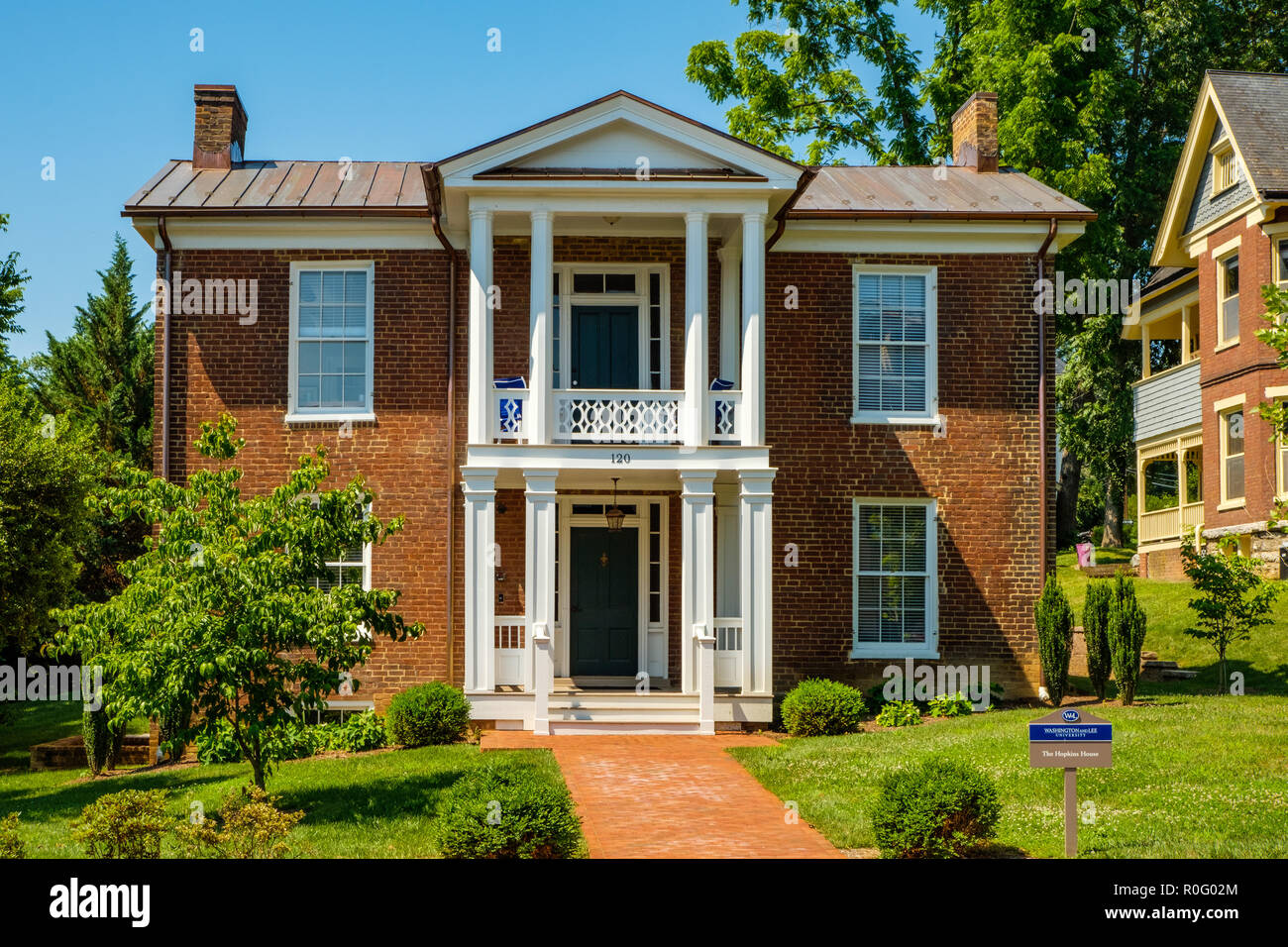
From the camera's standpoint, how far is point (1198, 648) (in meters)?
24.3

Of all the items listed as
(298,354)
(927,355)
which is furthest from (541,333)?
(927,355)

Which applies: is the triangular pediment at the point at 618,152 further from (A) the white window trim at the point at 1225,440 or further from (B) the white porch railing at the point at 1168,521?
(B) the white porch railing at the point at 1168,521

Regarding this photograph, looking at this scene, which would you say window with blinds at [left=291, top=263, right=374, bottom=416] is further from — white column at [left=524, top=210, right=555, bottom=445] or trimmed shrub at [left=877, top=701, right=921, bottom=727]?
trimmed shrub at [left=877, top=701, right=921, bottom=727]

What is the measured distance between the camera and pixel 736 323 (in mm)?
19297

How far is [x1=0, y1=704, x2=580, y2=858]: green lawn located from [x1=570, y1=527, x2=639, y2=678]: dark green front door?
12.7ft

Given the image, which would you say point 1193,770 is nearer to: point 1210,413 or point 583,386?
point 583,386

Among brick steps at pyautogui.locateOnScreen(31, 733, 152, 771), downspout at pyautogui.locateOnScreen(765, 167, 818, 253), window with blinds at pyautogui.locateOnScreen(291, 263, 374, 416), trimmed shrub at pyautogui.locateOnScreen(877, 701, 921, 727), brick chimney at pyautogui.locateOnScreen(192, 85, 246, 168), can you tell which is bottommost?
brick steps at pyautogui.locateOnScreen(31, 733, 152, 771)

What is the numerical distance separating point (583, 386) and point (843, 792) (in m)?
8.78

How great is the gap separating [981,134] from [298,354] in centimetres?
1176

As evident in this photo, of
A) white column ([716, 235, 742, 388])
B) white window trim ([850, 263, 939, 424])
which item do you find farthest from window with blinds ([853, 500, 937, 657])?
white column ([716, 235, 742, 388])

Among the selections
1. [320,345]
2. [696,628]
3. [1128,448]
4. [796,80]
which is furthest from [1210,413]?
[320,345]

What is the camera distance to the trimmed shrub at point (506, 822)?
954 cm

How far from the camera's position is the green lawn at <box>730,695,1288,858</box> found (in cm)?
1066

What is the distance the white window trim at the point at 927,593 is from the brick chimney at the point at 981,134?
6.31 meters
